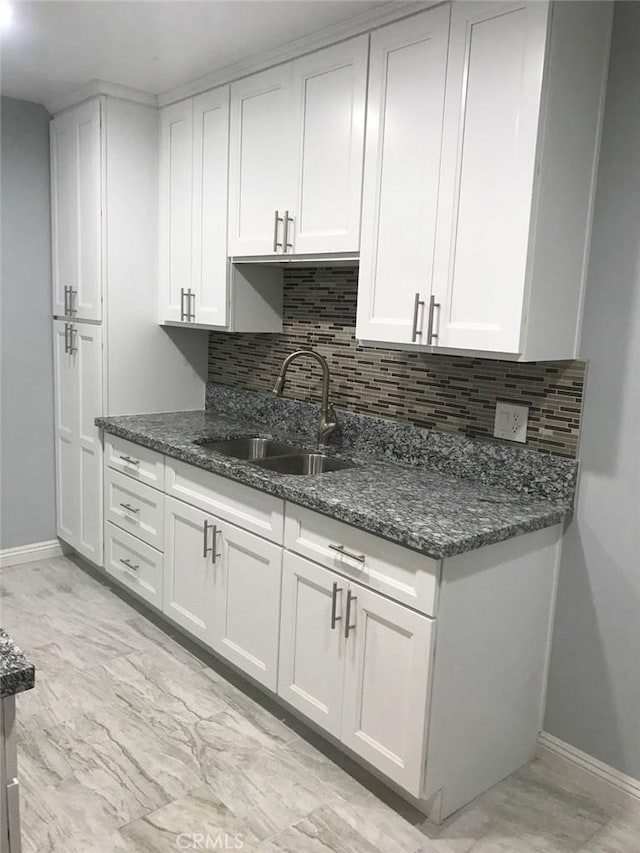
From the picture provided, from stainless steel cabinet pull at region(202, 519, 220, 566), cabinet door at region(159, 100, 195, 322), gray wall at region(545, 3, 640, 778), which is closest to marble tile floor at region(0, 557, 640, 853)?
gray wall at region(545, 3, 640, 778)

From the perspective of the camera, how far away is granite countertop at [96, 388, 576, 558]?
1.82 m

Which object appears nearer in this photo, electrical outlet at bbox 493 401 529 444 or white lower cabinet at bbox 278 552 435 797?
white lower cabinet at bbox 278 552 435 797

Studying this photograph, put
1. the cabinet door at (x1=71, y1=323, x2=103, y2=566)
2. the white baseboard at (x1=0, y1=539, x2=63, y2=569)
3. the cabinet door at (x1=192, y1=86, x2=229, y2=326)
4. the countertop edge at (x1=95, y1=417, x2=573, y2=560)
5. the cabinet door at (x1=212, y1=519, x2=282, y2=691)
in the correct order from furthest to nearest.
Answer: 1. the white baseboard at (x1=0, y1=539, x2=63, y2=569)
2. the cabinet door at (x1=71, y1=323, x2=103, y2=566)
3. the cabinet door at (x1=192, y1=86, x2=229, y2=326)
4. the cabinet door at (x1=212, y1=519, x2=282, y2=691)
5. the countertop edge at (x1=95, y1=417, x2=573, y2=560)

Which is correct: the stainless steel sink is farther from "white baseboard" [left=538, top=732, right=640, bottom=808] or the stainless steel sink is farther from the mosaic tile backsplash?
"white baseboard" [left=538, top=732, right=640, bottom=808]

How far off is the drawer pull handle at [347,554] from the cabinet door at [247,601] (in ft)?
0.95

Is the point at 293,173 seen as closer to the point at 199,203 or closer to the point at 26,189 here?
the point at 199,203

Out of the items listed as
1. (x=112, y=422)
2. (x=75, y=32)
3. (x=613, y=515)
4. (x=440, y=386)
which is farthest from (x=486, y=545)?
(x=75, y=32)

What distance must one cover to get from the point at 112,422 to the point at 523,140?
2139 mm

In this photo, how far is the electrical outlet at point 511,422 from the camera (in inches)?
87.1

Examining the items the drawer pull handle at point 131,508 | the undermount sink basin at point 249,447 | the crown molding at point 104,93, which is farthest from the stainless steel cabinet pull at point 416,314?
the crown molding at point 104,93

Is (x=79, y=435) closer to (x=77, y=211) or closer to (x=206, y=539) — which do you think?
(x=77, y=211)

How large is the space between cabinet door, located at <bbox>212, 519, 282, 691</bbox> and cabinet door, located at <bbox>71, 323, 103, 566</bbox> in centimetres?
104

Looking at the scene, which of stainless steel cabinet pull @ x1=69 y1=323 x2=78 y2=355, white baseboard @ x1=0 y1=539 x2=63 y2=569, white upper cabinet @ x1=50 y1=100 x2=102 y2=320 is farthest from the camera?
white baseboard @ x1=0 y1=539 x2=63 y2=569

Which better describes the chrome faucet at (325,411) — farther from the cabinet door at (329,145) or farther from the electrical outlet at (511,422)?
the electrical outlet at (511,422)
